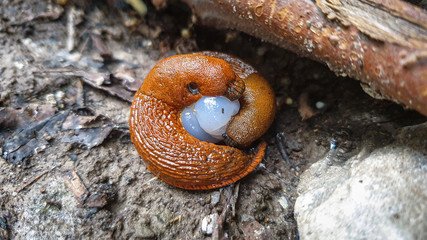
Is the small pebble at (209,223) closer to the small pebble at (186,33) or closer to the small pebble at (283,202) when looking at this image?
the small pebble at (283,202)

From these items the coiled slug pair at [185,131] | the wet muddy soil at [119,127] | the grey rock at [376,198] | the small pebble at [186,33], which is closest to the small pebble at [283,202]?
the wet muddy soil at [119,127]

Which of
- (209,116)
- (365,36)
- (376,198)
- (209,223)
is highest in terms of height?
(365,36)

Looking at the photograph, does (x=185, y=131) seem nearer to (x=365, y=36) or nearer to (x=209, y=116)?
(x=209, y=116)

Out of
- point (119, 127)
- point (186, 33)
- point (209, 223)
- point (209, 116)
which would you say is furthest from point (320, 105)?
point (119, 127)

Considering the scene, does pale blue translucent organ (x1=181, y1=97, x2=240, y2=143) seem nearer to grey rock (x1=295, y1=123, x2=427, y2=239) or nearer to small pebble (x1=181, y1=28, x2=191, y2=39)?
grey rock (x1=295, y1=123, x2=427, y2=239)

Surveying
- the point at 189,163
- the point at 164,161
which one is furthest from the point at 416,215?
the point at 164,161

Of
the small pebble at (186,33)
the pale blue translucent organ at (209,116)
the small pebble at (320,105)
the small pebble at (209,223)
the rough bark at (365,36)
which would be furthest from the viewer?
the small pebble at (186,33)
